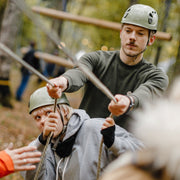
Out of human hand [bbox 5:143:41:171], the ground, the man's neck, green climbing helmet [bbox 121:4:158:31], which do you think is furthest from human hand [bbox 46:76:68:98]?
the ground

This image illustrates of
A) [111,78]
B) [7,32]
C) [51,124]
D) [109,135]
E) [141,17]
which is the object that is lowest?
[7,32]

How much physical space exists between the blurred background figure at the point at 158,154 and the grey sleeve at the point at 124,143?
84cm

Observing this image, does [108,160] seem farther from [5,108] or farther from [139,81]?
[5,108]

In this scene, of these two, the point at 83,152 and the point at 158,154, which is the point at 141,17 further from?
the point at 158,154

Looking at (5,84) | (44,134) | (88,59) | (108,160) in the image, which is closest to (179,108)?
(108,160)

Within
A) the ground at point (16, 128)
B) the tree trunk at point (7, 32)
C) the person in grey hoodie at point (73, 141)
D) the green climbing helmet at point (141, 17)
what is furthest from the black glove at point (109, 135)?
the tree trunk at point (7, 32)

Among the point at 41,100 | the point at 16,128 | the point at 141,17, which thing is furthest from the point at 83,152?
the point at 16,128

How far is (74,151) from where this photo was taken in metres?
1.80

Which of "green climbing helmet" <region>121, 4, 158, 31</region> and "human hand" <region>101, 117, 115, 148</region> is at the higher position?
"green climbing helmet" <region>121, 4, 158, 31</region>

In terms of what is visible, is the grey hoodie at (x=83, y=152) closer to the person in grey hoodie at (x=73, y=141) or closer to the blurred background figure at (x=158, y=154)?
the person in grey hoodie at (x=73, y=141)

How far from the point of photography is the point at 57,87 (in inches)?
66.9

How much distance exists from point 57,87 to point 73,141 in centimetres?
41

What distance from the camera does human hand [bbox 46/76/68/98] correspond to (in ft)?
5.52

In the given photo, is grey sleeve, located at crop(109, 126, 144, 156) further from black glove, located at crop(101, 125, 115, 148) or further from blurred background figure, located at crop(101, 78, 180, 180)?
blurred background figure, located at crop(101, 78, 180, 180)
